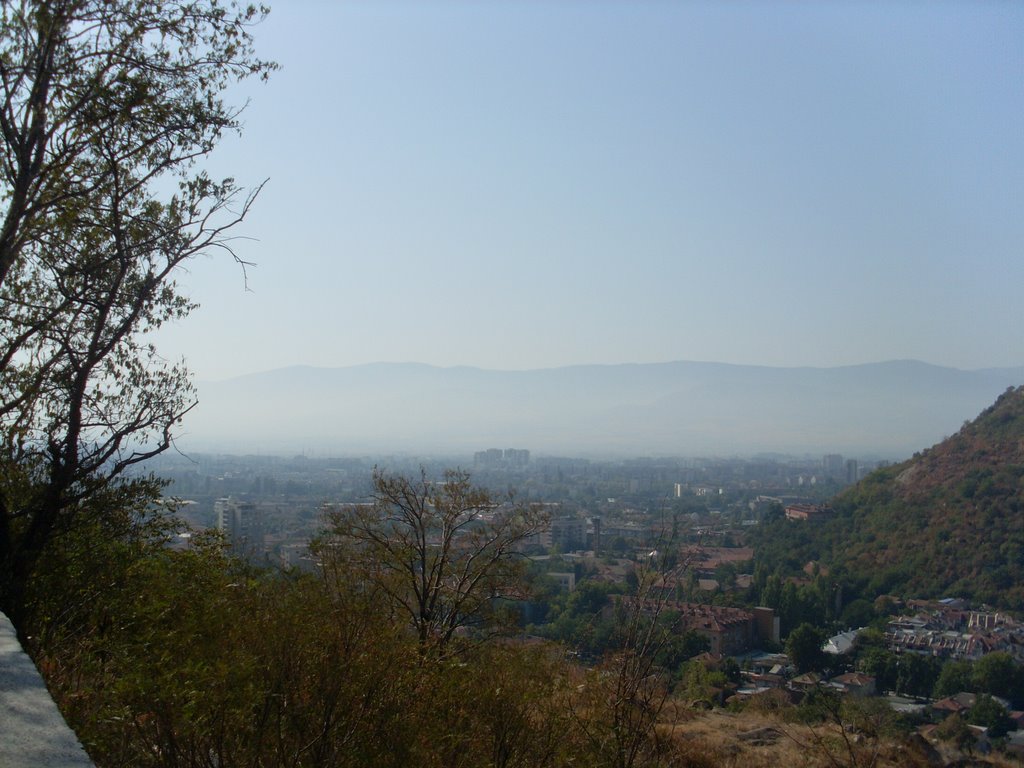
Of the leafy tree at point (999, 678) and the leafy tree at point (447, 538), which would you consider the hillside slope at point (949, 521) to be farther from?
the leafy tree at point (447, 538)

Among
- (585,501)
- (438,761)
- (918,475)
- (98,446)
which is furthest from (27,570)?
(585,501)

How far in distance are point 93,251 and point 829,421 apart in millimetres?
113121

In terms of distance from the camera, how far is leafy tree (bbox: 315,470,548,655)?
29.7 feet

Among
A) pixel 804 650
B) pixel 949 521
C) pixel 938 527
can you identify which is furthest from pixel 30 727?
pixel 949 521

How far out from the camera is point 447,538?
31.8 feet

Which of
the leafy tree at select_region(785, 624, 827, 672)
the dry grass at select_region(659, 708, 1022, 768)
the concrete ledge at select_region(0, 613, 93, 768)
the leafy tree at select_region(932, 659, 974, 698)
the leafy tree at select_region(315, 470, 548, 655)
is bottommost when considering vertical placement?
the leafy tree at select_region(932, 659, 974, 698)

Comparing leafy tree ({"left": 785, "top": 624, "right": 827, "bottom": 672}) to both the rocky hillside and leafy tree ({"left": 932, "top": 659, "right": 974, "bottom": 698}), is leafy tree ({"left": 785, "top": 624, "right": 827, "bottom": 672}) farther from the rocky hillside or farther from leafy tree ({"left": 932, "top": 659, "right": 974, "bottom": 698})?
the rocky hillside

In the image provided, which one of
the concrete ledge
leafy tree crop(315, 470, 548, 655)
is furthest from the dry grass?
the concrete ledge

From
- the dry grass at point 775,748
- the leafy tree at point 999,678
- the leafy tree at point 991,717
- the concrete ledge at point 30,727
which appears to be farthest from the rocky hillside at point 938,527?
the concrete ledge at point 30,727

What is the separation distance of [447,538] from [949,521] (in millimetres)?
20453

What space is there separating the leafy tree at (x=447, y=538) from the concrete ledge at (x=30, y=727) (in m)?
6.43

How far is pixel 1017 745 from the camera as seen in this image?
1119 cm

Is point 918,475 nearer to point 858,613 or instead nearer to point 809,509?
point 809,509

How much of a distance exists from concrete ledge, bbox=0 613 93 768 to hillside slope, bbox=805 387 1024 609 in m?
23.2
